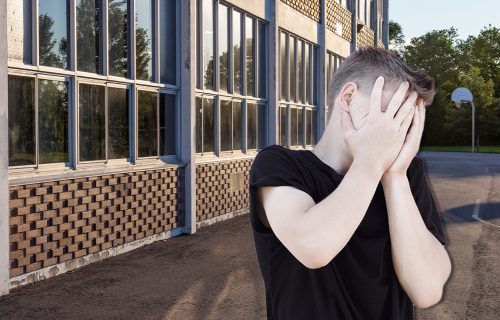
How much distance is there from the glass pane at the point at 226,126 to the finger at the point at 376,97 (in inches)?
468

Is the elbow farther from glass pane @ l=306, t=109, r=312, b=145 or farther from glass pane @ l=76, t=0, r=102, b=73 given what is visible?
glass pane @ l=306, t=109, r=312, b=145

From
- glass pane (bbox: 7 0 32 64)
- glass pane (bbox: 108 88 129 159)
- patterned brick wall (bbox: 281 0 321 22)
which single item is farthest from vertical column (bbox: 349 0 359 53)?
glass pane (bbox: 7 0 32 64)

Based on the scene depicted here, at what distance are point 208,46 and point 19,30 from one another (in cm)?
546

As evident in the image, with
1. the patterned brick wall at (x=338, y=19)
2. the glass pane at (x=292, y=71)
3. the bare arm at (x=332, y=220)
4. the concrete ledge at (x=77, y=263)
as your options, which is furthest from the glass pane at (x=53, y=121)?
the patterned brick wall at (x=338, y=19)

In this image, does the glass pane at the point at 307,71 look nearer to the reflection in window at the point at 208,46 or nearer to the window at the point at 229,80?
the window at the point at 229,80

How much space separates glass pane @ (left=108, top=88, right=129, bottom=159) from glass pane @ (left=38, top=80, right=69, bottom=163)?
3.42ft

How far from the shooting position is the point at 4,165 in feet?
22.6

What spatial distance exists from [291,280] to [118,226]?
786cm

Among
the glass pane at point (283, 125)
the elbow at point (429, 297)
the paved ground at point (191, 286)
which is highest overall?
the glass pane at point (283, 125)

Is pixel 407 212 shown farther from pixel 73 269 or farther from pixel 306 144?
pixel 306 144

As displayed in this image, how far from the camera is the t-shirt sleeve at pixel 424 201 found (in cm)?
168

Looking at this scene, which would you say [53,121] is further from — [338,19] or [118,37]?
[338,19]

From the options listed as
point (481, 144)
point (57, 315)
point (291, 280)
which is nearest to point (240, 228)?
point (57, 315)

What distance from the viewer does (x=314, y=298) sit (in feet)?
Result: 5.03
